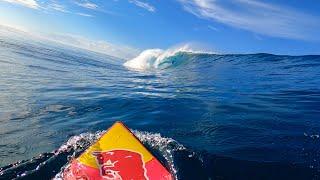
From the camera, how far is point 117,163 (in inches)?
232

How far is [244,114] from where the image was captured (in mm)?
10750

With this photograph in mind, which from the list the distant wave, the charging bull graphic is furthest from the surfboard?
the distant wave

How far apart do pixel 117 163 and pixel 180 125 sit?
386 cm

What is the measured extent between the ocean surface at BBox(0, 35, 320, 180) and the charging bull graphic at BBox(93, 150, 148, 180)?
84cm

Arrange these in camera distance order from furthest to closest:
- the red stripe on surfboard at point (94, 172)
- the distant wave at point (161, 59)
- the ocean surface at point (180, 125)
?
the distant wave at point (161, 59) → the ocean surface at point (180, 125) → the red stripe on surfboard at point (94, 172)

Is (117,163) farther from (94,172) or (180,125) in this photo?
(180,125)

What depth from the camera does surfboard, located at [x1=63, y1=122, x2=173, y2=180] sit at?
563cm

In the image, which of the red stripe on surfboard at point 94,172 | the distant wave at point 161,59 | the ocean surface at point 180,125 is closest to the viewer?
the red stripe on surfboard at point 94,172

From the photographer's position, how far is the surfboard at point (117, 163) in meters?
5.63

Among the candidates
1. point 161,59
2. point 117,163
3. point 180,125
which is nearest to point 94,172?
point 117,163

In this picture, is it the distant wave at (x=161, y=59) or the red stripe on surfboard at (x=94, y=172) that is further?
the distant wave at (x=161, y=59)

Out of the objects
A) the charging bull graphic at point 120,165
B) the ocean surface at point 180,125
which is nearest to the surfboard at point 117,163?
the charging bull graphic at point 120,165

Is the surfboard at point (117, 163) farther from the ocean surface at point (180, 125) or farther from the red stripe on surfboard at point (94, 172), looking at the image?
the ocean surface at point (180, 125)

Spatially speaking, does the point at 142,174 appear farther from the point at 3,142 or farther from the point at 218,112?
the point at 218,112
